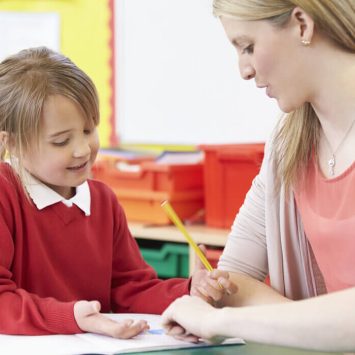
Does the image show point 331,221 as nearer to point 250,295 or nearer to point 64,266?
point 250,295

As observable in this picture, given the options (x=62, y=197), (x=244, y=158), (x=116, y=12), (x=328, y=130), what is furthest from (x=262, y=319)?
(x=116, y=12)

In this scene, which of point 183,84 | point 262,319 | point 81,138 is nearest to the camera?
point 262,319

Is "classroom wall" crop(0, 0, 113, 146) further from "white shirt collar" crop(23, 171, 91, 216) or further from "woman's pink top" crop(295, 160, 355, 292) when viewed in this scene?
"woman's pink top" crop(295, 160, 355, 292)

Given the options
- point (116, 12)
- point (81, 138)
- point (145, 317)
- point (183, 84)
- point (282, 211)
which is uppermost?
point (116, 12)

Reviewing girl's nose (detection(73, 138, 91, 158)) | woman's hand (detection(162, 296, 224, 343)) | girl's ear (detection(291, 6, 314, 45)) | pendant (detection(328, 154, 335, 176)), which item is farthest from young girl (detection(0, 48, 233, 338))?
girl's ear (detection(291, 6, 314, 45))

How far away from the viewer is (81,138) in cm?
143

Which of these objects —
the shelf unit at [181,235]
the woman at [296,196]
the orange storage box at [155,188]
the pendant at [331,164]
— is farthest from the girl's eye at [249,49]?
the orange storage box at [155,188]

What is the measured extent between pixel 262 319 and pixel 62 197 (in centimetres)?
52

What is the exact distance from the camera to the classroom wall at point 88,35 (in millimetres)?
3396

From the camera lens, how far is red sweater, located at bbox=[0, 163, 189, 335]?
1321mm

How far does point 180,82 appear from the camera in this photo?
324cm

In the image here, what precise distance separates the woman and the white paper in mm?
34

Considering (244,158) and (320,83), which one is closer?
(320,83)

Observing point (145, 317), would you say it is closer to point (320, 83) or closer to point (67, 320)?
point (67, 320)
